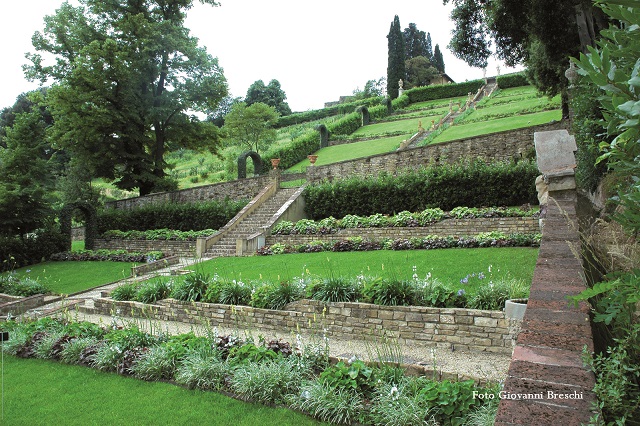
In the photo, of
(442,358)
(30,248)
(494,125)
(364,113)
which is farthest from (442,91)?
(442,358)

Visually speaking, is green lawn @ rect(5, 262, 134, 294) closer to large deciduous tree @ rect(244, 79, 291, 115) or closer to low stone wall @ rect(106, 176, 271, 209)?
low stone wall @ rect(106, 176, 271, 209)

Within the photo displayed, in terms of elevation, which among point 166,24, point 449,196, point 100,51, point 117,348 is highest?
point 166,24

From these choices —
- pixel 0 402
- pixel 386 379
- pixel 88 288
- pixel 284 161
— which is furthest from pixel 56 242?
pixel 386 379

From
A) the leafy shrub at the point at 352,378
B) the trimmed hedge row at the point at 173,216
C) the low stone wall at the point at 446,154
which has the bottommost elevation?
the leafy shrub at the point at 352,378

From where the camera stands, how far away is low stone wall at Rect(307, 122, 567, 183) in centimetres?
1834

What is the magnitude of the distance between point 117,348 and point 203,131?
22.5 m

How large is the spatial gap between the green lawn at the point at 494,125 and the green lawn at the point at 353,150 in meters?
3.29

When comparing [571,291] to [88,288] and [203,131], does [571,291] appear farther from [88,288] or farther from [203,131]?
[203,131]

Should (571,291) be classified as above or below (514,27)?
below

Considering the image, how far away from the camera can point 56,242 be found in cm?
2111

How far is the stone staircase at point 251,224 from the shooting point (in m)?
17.3

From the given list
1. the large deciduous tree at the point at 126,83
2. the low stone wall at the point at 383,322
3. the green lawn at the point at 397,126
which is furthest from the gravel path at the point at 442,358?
the green lawn at the point at 397,126

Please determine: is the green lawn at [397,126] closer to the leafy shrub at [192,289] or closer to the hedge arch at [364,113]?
the hedge arch at [364,113]

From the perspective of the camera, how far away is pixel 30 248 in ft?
66.1
